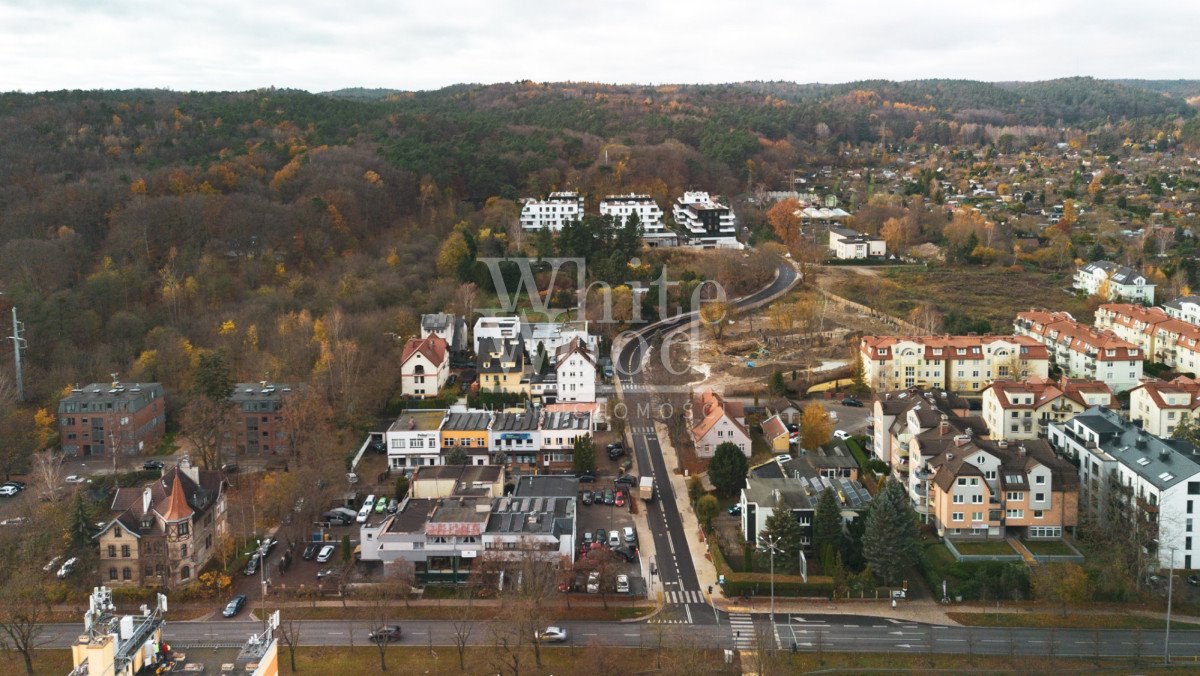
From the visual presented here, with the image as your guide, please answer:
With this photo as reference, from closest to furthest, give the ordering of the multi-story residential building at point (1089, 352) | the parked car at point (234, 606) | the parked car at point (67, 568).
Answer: the parked car at point (234, 606) < the parked car at point (67, 568) < the multi-story residential building at point (1089, 352)

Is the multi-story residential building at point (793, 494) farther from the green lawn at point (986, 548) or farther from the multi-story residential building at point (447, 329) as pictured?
the multi-story residential building at point (447, 329)

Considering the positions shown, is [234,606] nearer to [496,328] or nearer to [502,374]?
[502,374]

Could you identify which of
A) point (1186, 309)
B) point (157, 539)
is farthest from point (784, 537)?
point (1186, 309)

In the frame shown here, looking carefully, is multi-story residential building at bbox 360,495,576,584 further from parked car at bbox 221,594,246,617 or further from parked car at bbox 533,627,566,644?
parked car at bbox 221,594,246,617

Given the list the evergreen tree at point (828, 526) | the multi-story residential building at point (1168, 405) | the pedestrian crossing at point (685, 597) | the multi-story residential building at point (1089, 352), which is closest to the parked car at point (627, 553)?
the pedestrian crossing at point (685, 597)

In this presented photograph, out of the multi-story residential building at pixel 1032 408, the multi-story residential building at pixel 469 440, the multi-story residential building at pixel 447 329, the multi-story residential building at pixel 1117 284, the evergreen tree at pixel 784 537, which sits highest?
the multi-story residential building at pixel 1117 284

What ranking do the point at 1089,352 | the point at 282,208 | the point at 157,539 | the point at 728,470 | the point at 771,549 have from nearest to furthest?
the point at 771,549, the point at 157,539, the point at 728,470, the point at 1089,352, the point at 282,208
